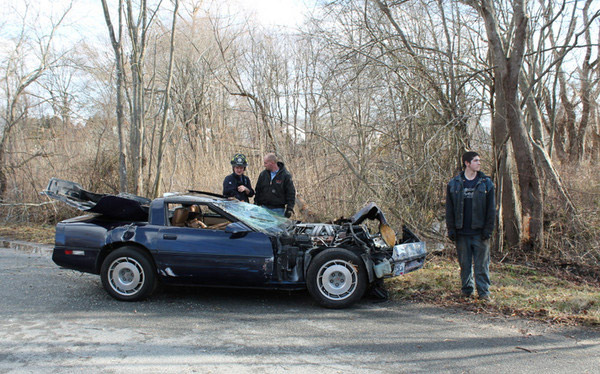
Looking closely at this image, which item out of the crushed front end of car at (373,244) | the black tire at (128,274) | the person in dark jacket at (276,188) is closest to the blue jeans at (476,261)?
the crushed front end of car at (373,244)

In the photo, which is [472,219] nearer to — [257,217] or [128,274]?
[257,217]

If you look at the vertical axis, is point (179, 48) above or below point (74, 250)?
above

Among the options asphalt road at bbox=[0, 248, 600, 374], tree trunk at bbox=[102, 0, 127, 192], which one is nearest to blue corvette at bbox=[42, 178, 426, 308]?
asphalt road at bbox=[0, 248, 600, 374]

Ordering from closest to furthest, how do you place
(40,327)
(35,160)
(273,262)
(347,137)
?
1. (40,327)
2. (273,262)
3. (347,137)
4. (35,160)

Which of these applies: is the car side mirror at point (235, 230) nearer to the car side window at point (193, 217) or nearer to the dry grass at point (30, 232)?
the car side window at point (193, 217)

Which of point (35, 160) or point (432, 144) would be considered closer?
point (432, 144)

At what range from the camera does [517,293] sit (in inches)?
234

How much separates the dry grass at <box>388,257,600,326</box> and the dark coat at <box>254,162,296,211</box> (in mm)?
2124

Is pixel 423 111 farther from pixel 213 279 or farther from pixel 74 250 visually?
pixel 74 250

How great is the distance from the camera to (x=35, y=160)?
1489cm

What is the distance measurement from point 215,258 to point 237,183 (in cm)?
246

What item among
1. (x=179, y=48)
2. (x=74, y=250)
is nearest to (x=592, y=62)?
(x=179, y=48)

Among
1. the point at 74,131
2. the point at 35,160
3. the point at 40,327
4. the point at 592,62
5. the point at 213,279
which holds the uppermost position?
the point at 592,62

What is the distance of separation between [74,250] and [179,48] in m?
14.1
